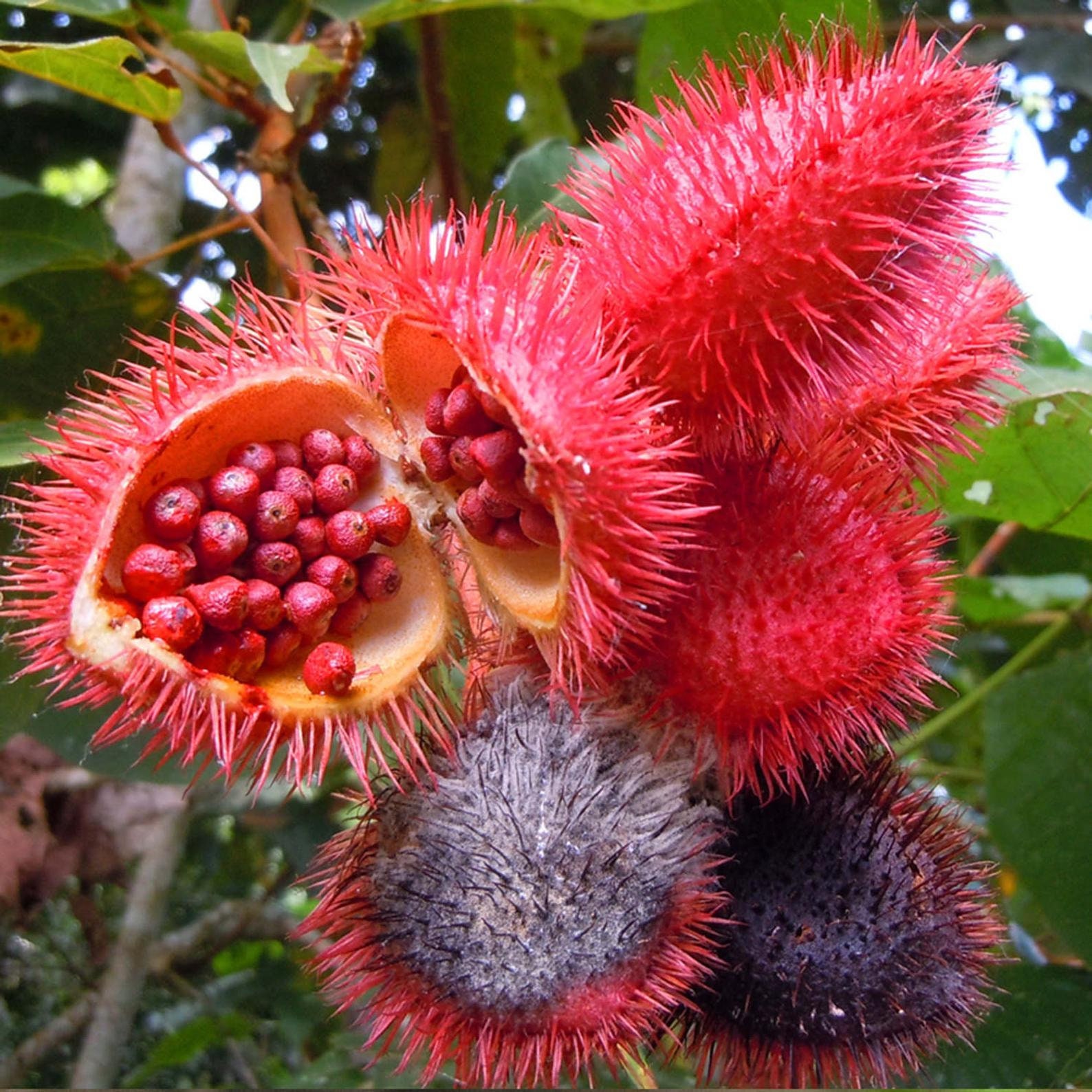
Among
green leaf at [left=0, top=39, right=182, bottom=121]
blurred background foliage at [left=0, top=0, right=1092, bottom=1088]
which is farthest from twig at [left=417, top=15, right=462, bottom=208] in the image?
green leaf at [left=0, top=39, right=182, bottom=121]

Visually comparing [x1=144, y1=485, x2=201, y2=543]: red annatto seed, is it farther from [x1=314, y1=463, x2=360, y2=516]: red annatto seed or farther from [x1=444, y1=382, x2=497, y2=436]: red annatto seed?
[x1=444, y1=382, x2=497, y2=436]: red annatto seed

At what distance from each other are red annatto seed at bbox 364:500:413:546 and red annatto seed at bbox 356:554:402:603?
22 millimetres

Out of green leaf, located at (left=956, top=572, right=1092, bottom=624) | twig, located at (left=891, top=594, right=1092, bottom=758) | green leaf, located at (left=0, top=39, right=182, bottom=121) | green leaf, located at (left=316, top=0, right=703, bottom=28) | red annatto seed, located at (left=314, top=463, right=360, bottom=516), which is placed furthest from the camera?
green leaf, located at (left=956, top=572, right=1092, bottom=624)

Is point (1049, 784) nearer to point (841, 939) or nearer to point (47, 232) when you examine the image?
point (841, 939)

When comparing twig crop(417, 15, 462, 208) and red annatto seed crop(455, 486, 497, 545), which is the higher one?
twig crop(417, 15, 462, 208)

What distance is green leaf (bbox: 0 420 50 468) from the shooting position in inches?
45.6

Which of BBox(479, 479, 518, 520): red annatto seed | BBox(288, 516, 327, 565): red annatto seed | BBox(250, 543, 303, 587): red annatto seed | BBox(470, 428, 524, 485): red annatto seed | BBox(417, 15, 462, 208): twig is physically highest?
BBox(417, 15, 462, 208): twig

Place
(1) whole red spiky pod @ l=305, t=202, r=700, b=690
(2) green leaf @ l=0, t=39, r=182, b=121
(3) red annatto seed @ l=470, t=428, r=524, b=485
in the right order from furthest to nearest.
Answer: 1. (2) green leaf @ l=0, t=39, r=182, b=121
2. (3) red annatto seed @ l=470, t=428, r=524, b=485
3. (1) whole red spiky pod @ l=305, t=202, r=700, b=690

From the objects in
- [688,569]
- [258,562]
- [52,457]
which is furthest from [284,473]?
[688,569]

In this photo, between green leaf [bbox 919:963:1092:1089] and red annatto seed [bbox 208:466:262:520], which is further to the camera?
green leaf [bbox 919:963:1092:1089]

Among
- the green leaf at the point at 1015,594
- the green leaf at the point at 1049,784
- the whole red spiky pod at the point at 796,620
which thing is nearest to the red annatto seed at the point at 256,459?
the whole red spiky pod at the point at 796,620

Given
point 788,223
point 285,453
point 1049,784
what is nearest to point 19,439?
point 285,453

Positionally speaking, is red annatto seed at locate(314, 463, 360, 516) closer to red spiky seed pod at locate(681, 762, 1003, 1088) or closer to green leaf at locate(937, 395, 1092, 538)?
red spiky seed pod at locate(681, 762, 1003, 1088)

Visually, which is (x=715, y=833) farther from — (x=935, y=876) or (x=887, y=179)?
(x=887, y=179)
